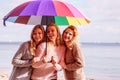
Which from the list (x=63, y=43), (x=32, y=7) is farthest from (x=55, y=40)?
(x=32, y=7)

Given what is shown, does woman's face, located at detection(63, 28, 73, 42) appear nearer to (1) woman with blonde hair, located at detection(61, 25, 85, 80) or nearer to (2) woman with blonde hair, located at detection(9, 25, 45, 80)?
(1) woman with blonde hair, located at detection(61, 25, 85, 80)

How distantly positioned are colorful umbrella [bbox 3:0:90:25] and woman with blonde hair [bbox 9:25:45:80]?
261mm

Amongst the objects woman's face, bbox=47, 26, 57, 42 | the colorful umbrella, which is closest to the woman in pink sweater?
woman's face, bbox=47, 26, 57, 42

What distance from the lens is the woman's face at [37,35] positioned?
648 cm

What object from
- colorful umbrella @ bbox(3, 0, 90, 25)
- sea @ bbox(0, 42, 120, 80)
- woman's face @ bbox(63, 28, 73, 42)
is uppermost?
colorful umbrella @ bbox(3, 0, 90, 25)

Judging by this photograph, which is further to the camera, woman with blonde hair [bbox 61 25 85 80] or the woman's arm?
woman with blonde hair [bbox 61 25 85 80]

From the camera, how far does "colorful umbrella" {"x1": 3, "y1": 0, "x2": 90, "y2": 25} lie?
6398 mm

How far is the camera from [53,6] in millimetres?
6492

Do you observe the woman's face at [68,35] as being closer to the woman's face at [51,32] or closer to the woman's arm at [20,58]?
the woman's face at [51,32]

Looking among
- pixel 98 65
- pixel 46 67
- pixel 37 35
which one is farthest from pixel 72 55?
pixel 98 65

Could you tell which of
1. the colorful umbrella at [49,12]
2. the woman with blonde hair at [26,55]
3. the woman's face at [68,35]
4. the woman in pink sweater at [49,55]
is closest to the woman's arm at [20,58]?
the woman with blonde hair at [26,55]

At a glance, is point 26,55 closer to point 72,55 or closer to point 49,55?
point 49,55

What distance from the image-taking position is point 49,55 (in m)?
6.53

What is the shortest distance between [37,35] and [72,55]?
588 millimetres
